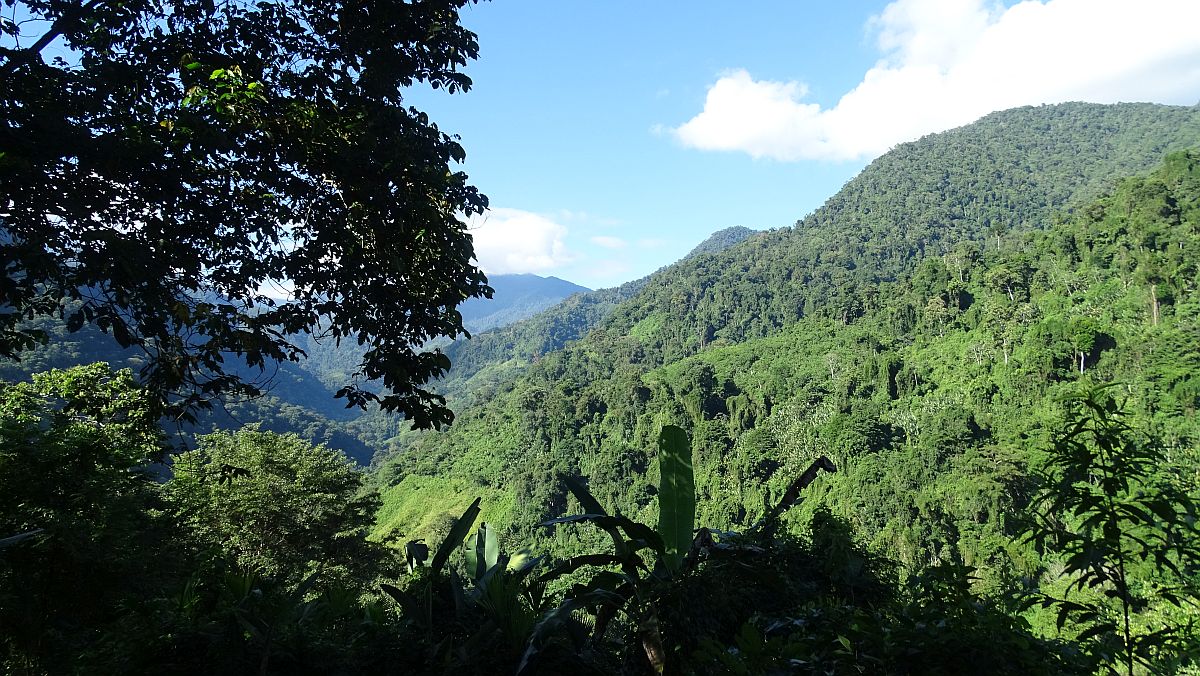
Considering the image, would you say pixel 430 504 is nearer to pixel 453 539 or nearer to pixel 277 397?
pixel 453 539

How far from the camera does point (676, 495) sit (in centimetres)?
351

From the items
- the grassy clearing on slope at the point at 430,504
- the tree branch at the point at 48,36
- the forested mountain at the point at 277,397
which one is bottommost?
the grassy clearing on slope at the point at 430,504

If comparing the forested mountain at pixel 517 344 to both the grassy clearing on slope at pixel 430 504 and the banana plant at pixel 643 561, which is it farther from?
the banana plant at pixel 643 561

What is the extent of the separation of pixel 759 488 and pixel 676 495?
41.6 meters

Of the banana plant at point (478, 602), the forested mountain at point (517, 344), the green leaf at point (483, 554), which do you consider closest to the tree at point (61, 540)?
the banana plant at point (478, 602)

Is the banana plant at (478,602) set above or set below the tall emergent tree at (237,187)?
below

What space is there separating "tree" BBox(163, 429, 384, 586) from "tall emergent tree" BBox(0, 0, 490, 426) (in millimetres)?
11506

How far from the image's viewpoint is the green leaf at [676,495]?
136 inches

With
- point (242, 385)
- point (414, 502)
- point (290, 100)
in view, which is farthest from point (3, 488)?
point (414, 502)

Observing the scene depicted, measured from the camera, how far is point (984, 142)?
4889 inches

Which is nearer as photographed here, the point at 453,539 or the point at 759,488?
the point at 453,539

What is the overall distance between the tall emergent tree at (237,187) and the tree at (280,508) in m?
11.5

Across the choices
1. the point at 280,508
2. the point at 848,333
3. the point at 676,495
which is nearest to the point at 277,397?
the point at 848,333

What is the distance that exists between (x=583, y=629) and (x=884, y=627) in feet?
5.22
